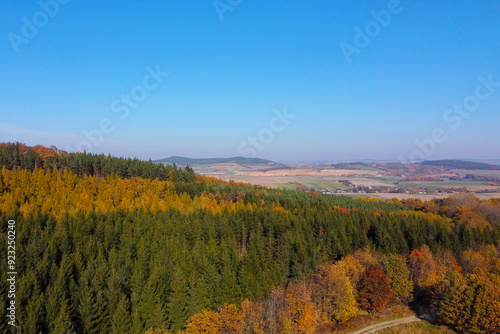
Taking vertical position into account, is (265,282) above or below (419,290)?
above

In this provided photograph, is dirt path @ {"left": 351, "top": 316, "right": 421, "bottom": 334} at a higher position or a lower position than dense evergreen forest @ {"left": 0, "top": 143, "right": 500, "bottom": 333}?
lower

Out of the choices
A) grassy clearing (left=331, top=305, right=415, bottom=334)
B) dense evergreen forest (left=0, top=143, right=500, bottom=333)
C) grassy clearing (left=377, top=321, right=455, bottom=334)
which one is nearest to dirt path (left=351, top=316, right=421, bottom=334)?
grassy clearing (left=331, top=305, right=415, bottom=334)

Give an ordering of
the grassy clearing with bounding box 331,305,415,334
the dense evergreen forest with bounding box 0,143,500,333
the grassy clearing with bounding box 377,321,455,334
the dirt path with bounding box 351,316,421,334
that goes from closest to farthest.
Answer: the dense evergreen forest with bounding box 0,143,500,333, the grassy clearing with bounding box 377,321,455,334, the dirt path with bounding box 351,316,421,334, the grassy clearing with bounding box 331,305,415,334

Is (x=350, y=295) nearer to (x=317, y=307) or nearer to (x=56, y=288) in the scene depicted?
(x=317, y=307)

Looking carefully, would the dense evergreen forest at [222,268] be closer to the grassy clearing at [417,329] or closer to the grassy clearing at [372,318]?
the grassy clearing at [372,318]

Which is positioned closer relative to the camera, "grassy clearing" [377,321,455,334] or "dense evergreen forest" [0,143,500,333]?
"dense evergreen forest" [0,143,500,333]

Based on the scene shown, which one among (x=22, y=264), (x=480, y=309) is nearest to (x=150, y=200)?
(x=22, y=264)

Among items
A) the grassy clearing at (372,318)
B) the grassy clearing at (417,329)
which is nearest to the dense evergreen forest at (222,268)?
the grassy clearing at (372,318)

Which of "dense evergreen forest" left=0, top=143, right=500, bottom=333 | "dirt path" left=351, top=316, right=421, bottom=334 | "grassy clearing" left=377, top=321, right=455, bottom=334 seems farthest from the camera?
"dirt path" left=351, top=316, right=421, bottom=334

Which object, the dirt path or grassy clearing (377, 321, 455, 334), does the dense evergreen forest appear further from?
the dirt path
